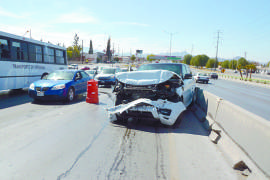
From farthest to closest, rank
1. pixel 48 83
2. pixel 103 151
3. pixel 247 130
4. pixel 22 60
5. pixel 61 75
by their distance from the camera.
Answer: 1. pixel 22 60
2. pixel 61 75
3. pixel 48 83
4. pixel 103 151
5. pixel 247 130

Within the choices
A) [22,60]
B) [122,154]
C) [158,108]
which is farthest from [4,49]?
[122,154]

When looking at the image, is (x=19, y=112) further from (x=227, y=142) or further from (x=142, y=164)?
(x=227, y=142)

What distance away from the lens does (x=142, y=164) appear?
3.49 metres

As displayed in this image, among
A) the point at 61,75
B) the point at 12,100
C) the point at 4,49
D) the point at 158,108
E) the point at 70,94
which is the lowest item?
the point at 12,100

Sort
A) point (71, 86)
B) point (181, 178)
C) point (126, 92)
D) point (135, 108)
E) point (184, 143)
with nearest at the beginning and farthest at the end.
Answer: point (181, 178)
point (184, 143)
point (135, 108)
point (126, 92)
point (71, 86)

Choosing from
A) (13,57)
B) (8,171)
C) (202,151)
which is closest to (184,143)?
(202,151)

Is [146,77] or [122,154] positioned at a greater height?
[146,77]

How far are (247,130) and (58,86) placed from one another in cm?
782

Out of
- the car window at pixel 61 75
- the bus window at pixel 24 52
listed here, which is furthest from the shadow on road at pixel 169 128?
the bus window at pixel 24 52

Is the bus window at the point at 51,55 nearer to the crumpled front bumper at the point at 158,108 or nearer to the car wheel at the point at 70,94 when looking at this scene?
the car wheel at the point at 70,94

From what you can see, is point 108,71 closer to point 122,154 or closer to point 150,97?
point 150,97

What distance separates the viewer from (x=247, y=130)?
139 inches

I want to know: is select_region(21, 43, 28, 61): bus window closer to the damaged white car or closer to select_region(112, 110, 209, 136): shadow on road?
the damaged white car

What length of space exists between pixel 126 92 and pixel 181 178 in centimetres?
341
